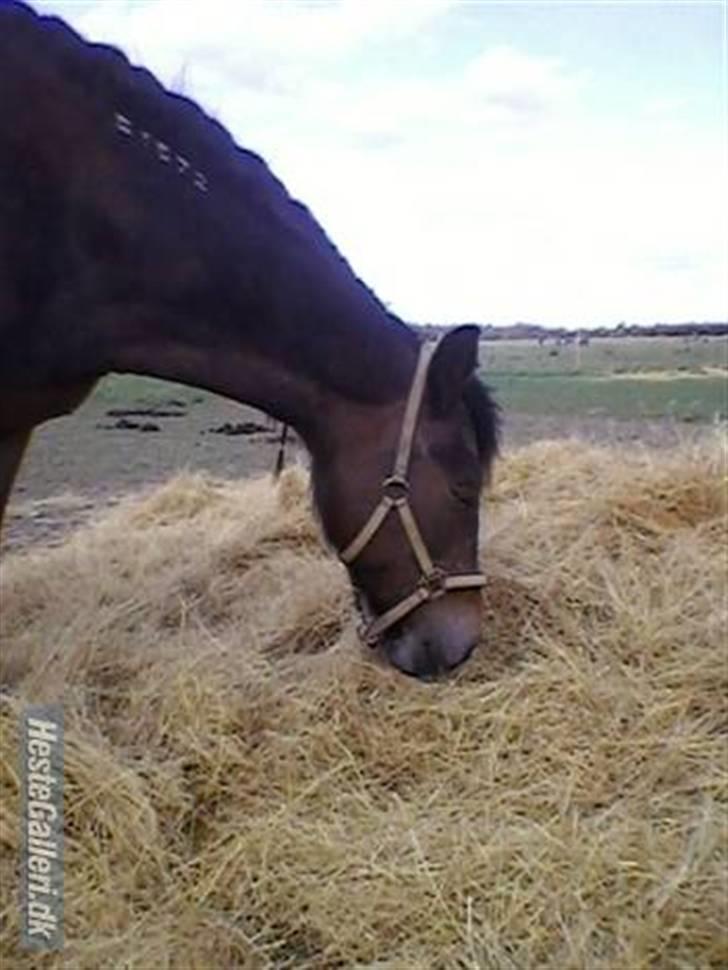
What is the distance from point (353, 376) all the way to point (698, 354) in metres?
31.4

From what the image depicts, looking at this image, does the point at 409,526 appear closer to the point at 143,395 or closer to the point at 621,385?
the point at 143,395

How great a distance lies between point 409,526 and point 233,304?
0.51 m

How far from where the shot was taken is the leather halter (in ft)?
7.07

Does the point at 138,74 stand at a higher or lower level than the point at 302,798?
higher

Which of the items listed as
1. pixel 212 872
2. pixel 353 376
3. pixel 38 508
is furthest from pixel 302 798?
pixel 38 508

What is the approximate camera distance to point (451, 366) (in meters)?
2.14

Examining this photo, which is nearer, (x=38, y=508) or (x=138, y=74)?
(x=138, y=74)

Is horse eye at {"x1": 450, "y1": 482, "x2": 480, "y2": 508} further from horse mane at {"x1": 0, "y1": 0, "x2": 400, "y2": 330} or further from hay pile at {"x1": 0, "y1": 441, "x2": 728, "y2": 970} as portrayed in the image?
hay pile at {"x1": 0, "y1": 441, "x2": 728, "y2": 970}

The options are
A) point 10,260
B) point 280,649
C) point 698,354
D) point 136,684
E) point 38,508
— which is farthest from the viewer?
point 698,354

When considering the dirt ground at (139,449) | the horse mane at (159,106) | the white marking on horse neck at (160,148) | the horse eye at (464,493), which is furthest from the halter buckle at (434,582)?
the dirt ground at (139,449)

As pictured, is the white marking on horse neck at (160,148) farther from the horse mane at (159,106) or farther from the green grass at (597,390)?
the green grass at (597,390)

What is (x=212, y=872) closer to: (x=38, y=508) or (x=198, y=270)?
(x=198, y=270)

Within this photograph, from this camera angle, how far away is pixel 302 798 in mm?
2516

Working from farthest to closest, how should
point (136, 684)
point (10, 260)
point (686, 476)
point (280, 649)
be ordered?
point (686, 476), point (280, 649), point (136, 684), point (10, 260)
